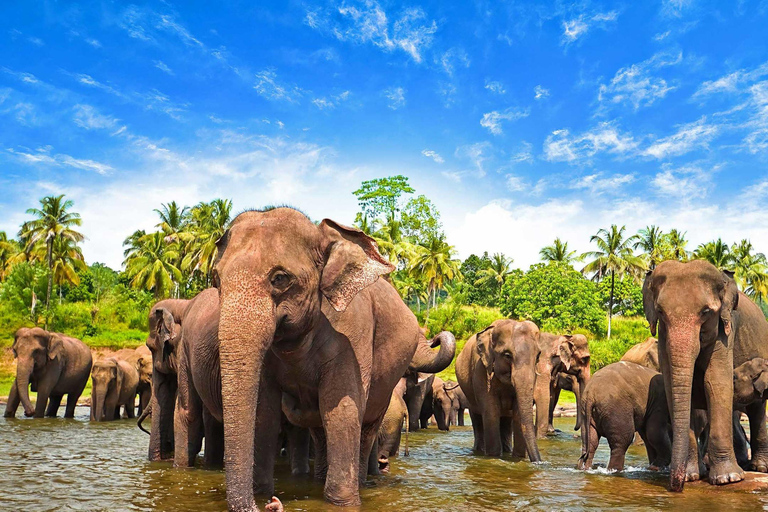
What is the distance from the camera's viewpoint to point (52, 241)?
182 feet

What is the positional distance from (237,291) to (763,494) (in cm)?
668

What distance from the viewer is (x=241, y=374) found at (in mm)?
5070

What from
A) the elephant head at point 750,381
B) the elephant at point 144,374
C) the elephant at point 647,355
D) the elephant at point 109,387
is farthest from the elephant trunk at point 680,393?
the elephant at point 109,387

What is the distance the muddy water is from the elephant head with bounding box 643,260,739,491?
0.82 meters

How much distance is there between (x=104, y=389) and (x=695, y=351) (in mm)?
15990

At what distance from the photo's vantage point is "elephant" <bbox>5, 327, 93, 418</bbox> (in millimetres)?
18953

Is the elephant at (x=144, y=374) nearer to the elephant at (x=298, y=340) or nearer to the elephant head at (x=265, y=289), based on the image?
the elephant at (x=298, y=340)

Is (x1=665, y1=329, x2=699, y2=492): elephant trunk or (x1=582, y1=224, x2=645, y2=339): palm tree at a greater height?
(x1=582, y1=224, x2=645, y2=339): palm tree

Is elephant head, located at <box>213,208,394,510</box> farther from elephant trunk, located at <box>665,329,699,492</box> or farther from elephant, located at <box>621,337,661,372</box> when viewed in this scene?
elephant, located at <box>621,337,661,372</box>

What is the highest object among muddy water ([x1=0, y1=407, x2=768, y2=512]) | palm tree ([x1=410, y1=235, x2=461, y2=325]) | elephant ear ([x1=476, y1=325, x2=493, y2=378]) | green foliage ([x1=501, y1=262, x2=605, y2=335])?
palm tree ([x1=410, y1=235, x2=461, y2=325])

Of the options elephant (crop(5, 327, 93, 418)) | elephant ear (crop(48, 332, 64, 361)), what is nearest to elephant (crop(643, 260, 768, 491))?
elephant (crop(5, 327, 93, 418))

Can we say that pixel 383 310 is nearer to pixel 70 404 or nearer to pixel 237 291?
pixel 237 291

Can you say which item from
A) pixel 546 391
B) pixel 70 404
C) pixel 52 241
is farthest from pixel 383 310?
pixel 52 241

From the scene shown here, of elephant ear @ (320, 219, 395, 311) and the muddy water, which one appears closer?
elephant ear @ (320, 219, 395, 311)
